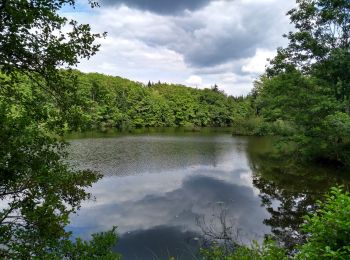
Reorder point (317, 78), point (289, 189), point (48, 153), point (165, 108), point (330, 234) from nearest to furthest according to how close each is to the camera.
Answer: point (330, 234) < point (48, 153) < point (289, 189) < point (317, 78) < point (165, 108)

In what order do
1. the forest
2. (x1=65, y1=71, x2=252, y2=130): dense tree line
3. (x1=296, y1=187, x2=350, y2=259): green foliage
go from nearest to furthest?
(x1=296, y1=187, x2=350, y2=259): green foliage < the forest < (x1=65, y1=71, x2=252, y2=130): dense tree line

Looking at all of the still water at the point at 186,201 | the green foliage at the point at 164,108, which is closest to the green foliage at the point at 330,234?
the still water at the point at 186,201

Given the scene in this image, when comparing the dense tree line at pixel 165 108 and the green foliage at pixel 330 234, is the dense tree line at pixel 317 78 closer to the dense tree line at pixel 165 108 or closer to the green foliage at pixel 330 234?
the green foliage at pixel 330 234

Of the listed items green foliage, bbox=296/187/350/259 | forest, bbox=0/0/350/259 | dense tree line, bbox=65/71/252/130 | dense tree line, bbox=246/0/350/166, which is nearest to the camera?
green foliage, bbox=296/187/350/259

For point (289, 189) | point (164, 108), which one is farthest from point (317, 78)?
point (164, 108)

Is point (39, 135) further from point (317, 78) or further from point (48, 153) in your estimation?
point (317, 78)

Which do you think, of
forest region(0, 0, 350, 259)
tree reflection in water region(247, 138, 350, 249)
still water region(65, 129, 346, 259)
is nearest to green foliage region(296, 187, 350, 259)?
forest region(0, 0, 350, 259)

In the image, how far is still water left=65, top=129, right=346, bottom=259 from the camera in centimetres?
1302

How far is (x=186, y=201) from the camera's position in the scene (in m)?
18.2

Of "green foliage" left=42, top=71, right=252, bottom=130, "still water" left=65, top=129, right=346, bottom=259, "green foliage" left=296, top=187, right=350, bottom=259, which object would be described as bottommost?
"still water" left=65, top=129, right=346, bottom=259

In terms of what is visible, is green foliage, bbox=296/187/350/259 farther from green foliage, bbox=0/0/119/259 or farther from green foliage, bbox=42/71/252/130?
green foliage, bbox=42/71/252/130

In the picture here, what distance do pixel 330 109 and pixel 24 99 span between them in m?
22.0

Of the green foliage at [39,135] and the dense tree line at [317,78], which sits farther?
the dense tree line at [317,78]

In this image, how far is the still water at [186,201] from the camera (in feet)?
42.7
